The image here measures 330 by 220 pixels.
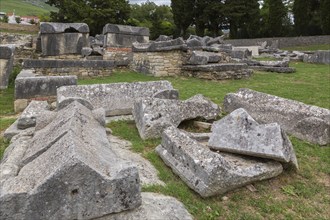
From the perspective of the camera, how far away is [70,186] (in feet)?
7.18

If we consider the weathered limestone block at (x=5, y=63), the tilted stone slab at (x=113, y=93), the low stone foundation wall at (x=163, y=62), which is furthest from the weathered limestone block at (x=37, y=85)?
the low stone foundation wall at (x=163, y=62)

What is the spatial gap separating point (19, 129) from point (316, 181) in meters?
3.99

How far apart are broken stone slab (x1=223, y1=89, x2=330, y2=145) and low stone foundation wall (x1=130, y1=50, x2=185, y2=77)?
244 inches

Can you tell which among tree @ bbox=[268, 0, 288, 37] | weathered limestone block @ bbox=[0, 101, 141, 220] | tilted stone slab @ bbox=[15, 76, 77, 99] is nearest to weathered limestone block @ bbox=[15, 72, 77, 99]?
tilted stone slab @ bbox=[15, 76, 77, 99]

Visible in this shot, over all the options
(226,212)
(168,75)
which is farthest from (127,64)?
(226,212)

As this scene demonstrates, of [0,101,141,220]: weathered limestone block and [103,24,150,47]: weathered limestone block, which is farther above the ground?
[103,24,150,47]: weathered limestone block

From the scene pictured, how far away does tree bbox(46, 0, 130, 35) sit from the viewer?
31266 millimetres

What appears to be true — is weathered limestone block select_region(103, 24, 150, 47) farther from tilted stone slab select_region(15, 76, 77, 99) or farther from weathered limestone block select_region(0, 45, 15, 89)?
tilted stone slab select_region(15, 76, 77, 99)

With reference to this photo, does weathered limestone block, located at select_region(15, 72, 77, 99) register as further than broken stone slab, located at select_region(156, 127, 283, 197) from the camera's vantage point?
Yes

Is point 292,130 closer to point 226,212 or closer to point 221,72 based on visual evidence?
point 226,212

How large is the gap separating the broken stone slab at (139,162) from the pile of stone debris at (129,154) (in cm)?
Answer: 1

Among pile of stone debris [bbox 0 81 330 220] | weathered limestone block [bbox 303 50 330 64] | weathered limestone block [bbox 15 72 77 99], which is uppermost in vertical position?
weathered limestone block [bbox 303 50 330 64]

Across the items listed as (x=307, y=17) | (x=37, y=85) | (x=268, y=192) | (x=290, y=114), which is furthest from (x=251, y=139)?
(x=307, y=17)

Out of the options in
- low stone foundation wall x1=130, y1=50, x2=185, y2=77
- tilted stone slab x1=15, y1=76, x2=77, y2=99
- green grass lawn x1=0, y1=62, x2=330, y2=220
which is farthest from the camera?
low stone foundation wall x1=130, y1=50, x2=185, y2=77
